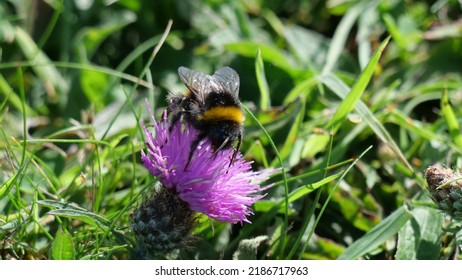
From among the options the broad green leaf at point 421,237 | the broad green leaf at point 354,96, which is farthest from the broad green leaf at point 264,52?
the broad green leaf at point 421,237

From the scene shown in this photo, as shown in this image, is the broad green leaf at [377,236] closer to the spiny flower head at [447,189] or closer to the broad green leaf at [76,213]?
the spiny flower head at [447,189]

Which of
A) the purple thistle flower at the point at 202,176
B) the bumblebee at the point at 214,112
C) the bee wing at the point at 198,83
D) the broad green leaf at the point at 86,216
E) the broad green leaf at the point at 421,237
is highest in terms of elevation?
the bee wing at the point at 198,83

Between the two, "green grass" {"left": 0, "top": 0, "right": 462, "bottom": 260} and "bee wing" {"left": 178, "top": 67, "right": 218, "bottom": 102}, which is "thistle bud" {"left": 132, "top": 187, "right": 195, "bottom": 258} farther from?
"bee wing" {"left": 178, "top": 67, "right": 218, "bottom": 102}

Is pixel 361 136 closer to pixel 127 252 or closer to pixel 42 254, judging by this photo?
pixel 127 252

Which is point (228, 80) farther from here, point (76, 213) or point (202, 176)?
point (76, 213)

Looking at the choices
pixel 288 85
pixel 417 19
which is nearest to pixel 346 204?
pixel 288 85

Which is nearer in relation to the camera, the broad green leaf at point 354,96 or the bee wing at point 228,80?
the bee wing at point 228,80
